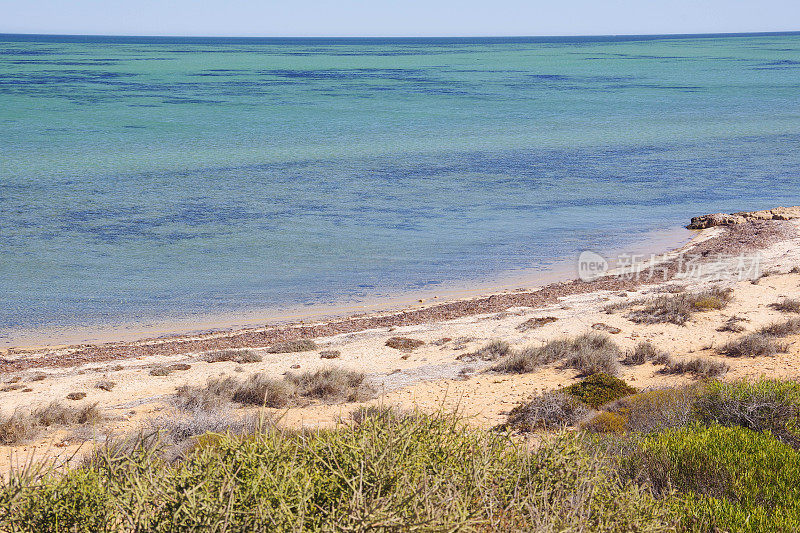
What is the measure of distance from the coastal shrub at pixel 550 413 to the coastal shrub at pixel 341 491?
4.08 metres

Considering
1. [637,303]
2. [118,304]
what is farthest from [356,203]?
[637,303]

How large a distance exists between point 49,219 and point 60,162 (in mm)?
10850

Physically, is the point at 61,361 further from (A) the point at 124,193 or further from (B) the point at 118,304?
(A) the point at 124,193

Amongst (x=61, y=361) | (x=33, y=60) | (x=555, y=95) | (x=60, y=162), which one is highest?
(x=33, y=60)

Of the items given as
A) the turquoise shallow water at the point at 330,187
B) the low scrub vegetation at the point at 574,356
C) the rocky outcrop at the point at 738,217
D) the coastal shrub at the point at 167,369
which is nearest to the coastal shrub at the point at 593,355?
the low scrub vegetation at the point at 574,356

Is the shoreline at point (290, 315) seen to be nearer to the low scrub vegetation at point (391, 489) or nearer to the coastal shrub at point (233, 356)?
the coastal shrub at point (233, 356)

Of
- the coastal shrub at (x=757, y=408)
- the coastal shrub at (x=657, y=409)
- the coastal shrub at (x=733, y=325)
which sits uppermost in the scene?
the coastal shrub at (x=757, y=408)

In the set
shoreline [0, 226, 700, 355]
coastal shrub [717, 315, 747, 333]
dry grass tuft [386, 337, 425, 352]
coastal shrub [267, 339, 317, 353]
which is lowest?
shoreline [0, 226, 700, 355]

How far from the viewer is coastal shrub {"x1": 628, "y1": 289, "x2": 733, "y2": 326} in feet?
42.3

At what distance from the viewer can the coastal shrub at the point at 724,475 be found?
436 centimetres

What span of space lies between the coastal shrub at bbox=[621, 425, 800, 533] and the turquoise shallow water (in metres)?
11.8

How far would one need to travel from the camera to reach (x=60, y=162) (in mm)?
31797

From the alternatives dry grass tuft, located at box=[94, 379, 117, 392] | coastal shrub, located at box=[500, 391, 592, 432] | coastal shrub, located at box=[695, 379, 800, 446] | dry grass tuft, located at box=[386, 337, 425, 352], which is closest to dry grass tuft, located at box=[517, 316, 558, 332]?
dry grass tuft, located at box=[386, 337, 425, 352]

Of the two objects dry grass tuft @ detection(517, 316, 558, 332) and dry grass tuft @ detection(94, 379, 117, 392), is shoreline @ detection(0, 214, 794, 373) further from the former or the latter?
dry grass tuft @ detection(94, 379, 117, 392)
